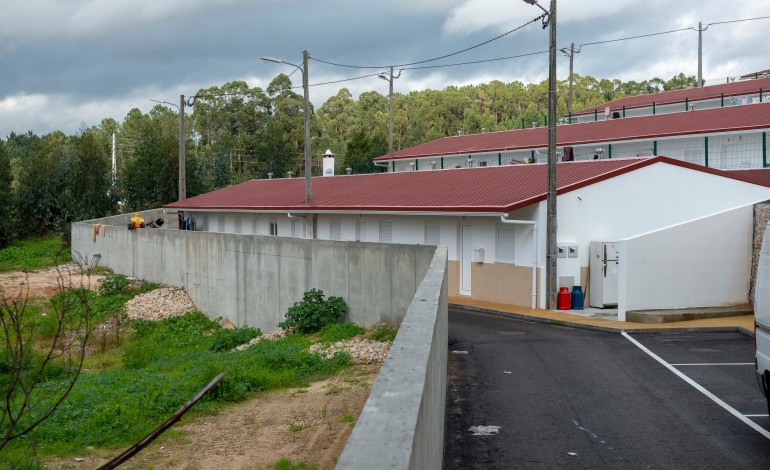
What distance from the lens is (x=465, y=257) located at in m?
27.8

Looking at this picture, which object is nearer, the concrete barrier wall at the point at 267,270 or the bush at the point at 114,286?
the concrete barrier wall at the point at 267,270

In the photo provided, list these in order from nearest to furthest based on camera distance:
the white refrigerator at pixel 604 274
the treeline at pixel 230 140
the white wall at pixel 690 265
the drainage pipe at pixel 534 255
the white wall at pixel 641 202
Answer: the white wall at pixel 690 265 → the white refrigerator at pixel 604 274 → the drainage pipe at pixel 534 255 → the white wall at pixel 641 202 → the treeline at pixel 230 140

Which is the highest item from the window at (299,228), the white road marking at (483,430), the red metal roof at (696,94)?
the red metal roof at (696,94)

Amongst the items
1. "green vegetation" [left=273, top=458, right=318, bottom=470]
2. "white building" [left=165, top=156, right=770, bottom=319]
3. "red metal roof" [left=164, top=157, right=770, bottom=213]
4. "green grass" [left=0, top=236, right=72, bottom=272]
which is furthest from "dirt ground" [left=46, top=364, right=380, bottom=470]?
"green grass" [left=0, top=236, right=72, bottom=272]

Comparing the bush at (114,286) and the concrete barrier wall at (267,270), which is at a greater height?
the concrete barrier wall at (267,270)

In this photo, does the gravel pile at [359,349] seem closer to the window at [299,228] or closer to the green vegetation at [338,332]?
the green vegetation at [338,332]

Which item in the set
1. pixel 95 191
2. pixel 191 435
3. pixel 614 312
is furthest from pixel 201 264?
pixel 95 191

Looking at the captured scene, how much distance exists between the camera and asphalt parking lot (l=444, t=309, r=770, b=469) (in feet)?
31.1

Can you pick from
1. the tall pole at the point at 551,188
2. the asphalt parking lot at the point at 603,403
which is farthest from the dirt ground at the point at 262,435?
the tall pole at the point at 551,188

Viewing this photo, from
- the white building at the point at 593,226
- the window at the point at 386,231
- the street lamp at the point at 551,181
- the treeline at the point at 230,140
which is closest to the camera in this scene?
the white building at the point at 593,226

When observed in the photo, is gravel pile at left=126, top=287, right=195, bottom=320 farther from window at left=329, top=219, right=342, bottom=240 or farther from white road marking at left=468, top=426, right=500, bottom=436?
white road marking at left=468, top=426, right=500, bottom=436

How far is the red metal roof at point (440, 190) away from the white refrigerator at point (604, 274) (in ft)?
6.87

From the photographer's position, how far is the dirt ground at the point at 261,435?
9852 mm

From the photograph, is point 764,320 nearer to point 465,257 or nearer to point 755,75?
point 465,257
